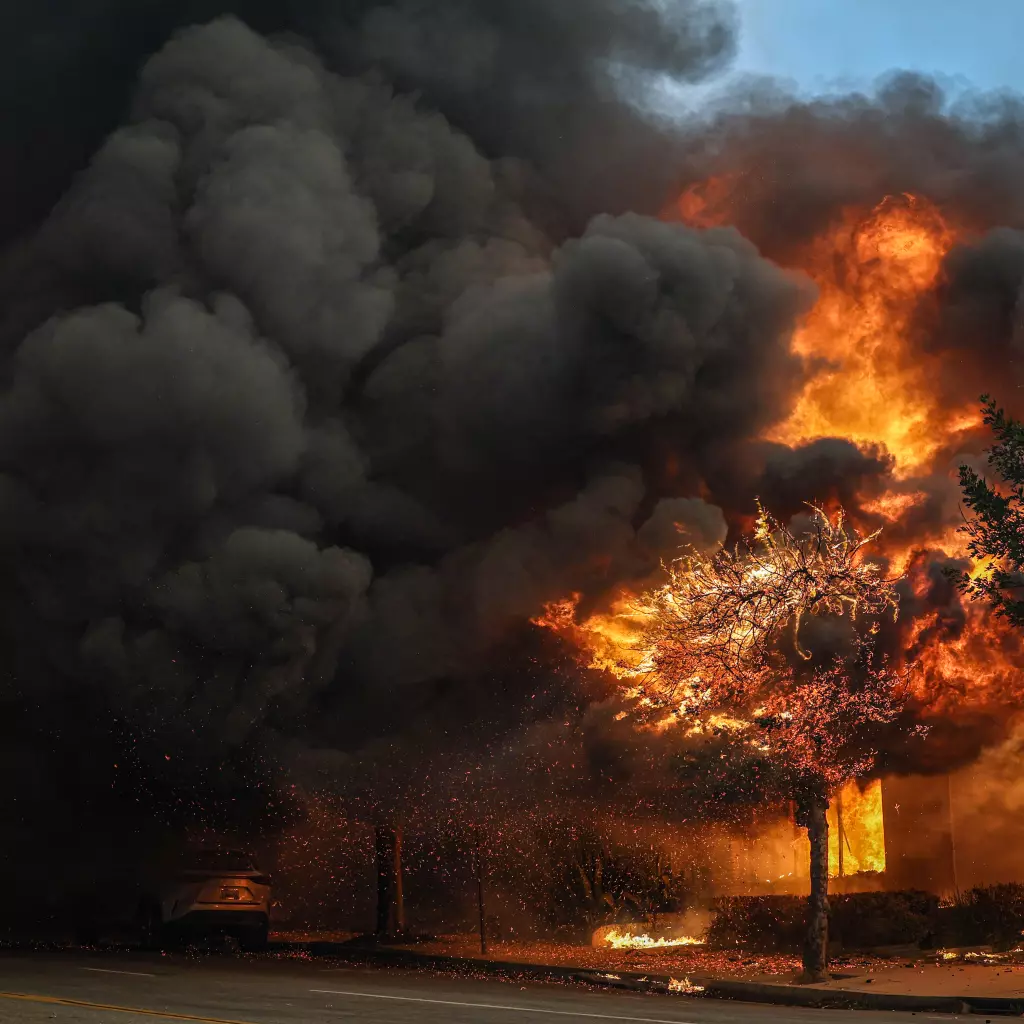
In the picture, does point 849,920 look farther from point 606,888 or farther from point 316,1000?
point 316,1000

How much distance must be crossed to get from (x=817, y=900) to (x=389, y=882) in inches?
456

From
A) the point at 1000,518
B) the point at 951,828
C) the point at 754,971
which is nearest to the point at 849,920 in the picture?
the point at 754,971

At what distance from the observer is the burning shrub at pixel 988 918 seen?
2125cm

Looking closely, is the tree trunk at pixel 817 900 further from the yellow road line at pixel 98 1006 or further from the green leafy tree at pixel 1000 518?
the yellow road line at pixel 98 1006

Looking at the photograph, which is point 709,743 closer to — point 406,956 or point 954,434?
point 406,956

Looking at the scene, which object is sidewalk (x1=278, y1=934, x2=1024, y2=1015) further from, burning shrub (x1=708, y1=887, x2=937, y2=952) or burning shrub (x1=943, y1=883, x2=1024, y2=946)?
burning shrub (x1=943, y1=883, x2=1024, y2=946)

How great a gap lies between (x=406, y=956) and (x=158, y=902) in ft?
17.7

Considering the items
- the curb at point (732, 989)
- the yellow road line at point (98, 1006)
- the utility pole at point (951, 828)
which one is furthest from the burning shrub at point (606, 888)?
the yellow road line at point (98, 1006)

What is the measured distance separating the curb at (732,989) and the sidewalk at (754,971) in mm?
12

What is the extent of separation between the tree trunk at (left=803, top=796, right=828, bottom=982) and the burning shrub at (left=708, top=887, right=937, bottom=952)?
267 cm

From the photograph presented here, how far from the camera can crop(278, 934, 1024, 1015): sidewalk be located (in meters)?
15.5

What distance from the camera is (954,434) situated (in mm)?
25141

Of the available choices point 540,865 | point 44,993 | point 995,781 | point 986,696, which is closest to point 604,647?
point 540,865

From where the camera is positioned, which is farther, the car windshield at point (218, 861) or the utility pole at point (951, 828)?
the utility pole at point (951, 828)
